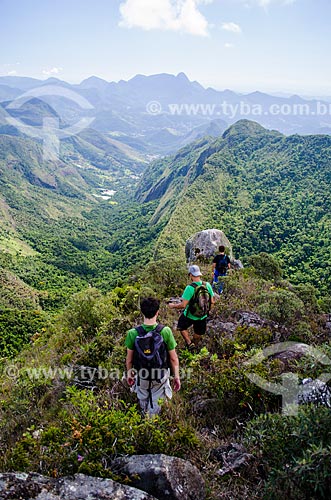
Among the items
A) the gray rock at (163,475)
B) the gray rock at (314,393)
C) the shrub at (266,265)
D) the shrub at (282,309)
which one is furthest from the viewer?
the shrub at (266,265)

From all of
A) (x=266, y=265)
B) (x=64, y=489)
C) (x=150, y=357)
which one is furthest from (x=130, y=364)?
(x=266, y=265)

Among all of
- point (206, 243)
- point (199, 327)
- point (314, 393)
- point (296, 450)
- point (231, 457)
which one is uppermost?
point (314, 393)

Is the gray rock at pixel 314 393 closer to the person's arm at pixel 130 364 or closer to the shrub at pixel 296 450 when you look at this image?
the shrub at pixel 296 450

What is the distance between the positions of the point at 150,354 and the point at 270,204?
75.4m

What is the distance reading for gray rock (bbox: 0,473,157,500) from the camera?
9.34ft

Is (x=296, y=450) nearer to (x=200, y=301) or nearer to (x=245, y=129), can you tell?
(x=200, y=301)

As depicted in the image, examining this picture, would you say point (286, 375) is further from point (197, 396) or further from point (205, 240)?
point (205, 240)

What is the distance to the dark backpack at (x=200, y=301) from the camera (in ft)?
20.3

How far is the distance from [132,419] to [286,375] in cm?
236

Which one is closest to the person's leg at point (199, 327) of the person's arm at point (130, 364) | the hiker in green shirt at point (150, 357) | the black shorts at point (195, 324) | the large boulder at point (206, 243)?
the black shorts at point (195, 324)

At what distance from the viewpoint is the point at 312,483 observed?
110 inches

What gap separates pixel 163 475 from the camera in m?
3.14

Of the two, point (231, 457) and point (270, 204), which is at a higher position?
point (231, 457)

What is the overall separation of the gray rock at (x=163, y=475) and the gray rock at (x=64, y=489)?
13cm
